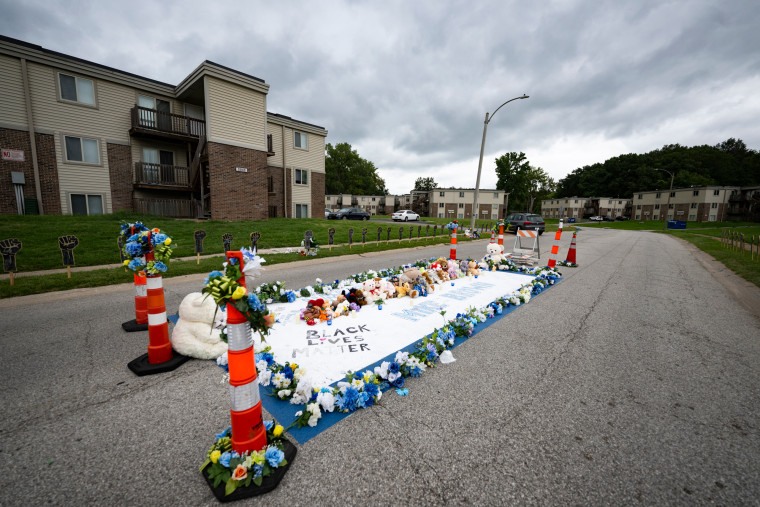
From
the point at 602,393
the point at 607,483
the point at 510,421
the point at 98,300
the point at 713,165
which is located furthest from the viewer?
the point at 713,165

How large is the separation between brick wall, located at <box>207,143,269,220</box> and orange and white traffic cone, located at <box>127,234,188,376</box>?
1621cm

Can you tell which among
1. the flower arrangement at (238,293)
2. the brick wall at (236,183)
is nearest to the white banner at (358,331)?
the flower arrangement at (238,293)

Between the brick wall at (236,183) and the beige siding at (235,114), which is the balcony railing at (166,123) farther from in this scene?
the brick wall at (236,183)

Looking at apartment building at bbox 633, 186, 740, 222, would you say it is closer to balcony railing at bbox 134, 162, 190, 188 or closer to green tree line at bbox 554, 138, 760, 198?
green tree line at bbox 554, 138, 760, 198

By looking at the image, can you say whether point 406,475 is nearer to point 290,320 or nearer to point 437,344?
point 437,344

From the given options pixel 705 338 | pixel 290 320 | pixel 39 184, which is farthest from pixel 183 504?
pixel 39 184

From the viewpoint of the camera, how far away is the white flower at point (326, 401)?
8.82 ft

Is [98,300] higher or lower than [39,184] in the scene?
lower

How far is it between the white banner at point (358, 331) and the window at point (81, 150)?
61.6 ft

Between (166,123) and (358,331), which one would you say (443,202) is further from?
(358,331)

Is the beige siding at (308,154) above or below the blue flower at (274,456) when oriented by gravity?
above

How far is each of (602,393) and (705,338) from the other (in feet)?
9.81

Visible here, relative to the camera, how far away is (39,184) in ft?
49.4

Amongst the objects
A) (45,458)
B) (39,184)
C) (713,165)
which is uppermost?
(713,165)
